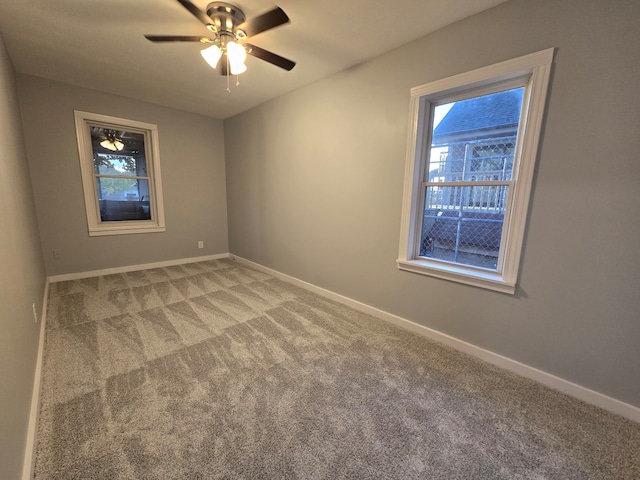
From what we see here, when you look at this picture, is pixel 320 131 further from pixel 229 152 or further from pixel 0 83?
pixel 0 83

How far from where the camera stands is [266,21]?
1.61 m

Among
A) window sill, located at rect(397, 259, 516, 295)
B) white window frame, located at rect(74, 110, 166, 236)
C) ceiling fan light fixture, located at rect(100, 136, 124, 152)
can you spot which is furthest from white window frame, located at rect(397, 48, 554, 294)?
ceiling fan light fixture, located at rect(100, 136, 124, 152)

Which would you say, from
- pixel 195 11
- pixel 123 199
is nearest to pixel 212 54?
pixel 195 11

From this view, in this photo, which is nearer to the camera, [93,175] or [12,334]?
[12,334]

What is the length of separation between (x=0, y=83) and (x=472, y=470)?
3808mm

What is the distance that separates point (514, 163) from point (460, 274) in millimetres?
881

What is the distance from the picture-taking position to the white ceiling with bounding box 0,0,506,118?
1.77 metres

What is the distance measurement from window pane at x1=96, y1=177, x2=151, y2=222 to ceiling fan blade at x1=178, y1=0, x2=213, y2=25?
9.96 feet

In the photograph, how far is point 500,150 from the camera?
74.6 inches

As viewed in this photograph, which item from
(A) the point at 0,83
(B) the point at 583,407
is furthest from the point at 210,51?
(B) the point at 583,407

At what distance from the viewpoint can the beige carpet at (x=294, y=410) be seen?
1.17m

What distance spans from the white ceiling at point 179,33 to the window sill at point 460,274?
73.0 inches

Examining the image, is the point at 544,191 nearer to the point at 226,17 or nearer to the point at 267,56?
the point at 267,56

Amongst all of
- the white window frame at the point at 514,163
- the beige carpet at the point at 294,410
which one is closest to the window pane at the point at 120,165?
the beige carpet at the point at 294,410
